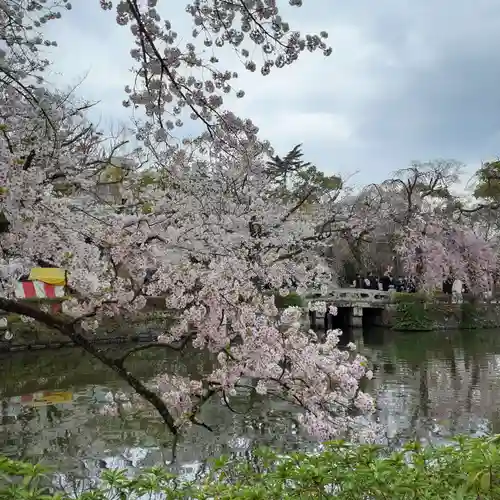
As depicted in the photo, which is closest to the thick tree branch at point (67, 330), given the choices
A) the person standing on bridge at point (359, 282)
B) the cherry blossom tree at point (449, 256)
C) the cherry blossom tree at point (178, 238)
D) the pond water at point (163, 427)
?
the cherry blossom tree at point (178, 238)

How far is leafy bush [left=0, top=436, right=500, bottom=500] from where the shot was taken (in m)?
2.02

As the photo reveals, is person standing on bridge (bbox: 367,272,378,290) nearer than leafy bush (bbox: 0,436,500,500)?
No

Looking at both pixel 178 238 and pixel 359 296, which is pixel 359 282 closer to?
pixel 359 296

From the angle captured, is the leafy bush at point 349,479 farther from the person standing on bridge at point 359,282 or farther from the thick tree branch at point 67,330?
the person standing on bridge at point 359,282

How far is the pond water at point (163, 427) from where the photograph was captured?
23.8ft

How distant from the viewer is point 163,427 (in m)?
8.12

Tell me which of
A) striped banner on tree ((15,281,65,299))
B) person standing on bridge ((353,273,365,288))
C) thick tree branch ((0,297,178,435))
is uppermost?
person standing on bridge ((353,273,365,288))

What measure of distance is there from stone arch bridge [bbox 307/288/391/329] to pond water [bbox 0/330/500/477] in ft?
25.5

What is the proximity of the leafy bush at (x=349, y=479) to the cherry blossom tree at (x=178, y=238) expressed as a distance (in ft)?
4.89

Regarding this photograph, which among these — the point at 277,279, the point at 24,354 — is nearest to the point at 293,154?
the point at 24,354

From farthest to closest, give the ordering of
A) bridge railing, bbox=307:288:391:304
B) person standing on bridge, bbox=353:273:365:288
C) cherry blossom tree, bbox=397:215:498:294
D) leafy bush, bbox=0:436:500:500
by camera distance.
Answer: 1. person standing on bridge, bbox=353:273:365:288
2. bridge railing, bbox=307:288:391:304
3. cherry blossom tree, bbox=397:215:498:294
4. leafy bush, bbox=0:436:500:500

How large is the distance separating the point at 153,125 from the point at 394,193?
17.4 meters

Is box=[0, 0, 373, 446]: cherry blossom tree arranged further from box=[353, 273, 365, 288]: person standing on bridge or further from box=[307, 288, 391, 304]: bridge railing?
box=[353, 273, 365, 288]: person standing on bridge

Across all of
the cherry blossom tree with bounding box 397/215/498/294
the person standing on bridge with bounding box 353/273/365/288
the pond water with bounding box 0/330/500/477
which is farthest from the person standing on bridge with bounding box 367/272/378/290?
the pond water with bounding box 0/330/500/477
